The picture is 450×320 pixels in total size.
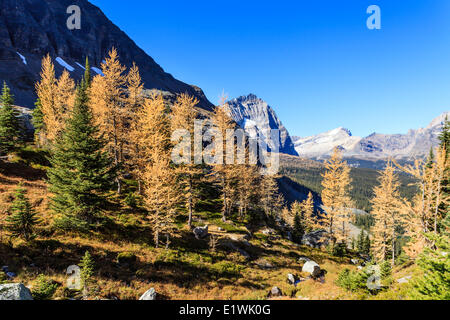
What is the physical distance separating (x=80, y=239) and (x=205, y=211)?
19.0 m

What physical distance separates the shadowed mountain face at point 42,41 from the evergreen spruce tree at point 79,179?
92409mm

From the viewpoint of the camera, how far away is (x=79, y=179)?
1667 cm

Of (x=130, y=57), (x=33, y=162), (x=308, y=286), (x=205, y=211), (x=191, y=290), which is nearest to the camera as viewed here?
(x=191, y=290)

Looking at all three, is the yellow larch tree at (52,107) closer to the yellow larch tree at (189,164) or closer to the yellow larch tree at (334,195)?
the yellow larch tree at (189,164)

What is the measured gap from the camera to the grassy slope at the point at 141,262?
12.8 metres

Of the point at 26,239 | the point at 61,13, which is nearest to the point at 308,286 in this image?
the point at 26,239

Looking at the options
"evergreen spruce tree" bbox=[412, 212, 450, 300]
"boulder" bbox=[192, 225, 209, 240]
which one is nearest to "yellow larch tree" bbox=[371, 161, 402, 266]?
"boulder" bbox=[192, 225, 209, 240]

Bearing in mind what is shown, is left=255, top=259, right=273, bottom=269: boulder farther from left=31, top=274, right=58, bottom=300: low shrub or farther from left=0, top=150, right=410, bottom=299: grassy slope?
left=31, top=274, right=58, bottom=300: low shrub

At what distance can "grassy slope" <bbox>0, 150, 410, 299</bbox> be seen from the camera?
41.9 feet

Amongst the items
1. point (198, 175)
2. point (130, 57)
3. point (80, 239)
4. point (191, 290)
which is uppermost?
point (130, 57)

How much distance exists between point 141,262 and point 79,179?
889cm

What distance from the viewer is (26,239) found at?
14008 mm

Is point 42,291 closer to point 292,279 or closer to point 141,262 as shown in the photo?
point 141,262
